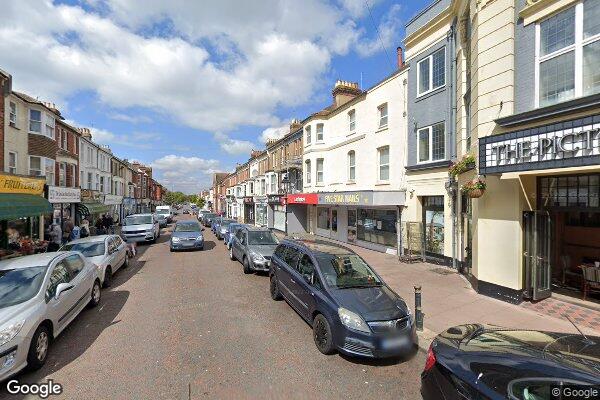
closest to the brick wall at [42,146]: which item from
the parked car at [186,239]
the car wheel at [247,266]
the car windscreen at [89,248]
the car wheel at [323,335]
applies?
the parked car at [186,239]

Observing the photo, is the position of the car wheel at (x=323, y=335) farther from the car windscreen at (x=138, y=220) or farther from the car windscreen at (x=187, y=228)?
the car windscreen at (x=138, y=220)

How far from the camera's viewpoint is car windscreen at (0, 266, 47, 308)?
4801 mm

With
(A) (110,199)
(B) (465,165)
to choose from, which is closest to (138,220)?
(A) (110,199)

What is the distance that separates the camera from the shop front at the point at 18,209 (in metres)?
10.7

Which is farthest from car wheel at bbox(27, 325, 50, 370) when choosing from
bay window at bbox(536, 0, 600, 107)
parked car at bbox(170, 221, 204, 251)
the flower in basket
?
parked car at bbox(170, 221, 204, 251)

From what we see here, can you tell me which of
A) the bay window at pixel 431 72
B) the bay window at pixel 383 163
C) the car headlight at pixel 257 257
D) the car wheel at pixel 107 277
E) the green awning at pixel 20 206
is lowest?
Answer: the car wheel at pixel 107 277

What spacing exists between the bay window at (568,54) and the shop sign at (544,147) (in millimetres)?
897

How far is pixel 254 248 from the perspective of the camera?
11.0m

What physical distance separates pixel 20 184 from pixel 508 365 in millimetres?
16694

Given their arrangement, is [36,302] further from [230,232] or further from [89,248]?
[230,232]

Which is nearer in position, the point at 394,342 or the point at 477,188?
the point at 394,342

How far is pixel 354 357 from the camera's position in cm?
493

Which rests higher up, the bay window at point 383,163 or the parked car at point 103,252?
the bay window at point 383,163

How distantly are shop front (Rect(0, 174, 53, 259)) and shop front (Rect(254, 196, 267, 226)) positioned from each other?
19192 mm
